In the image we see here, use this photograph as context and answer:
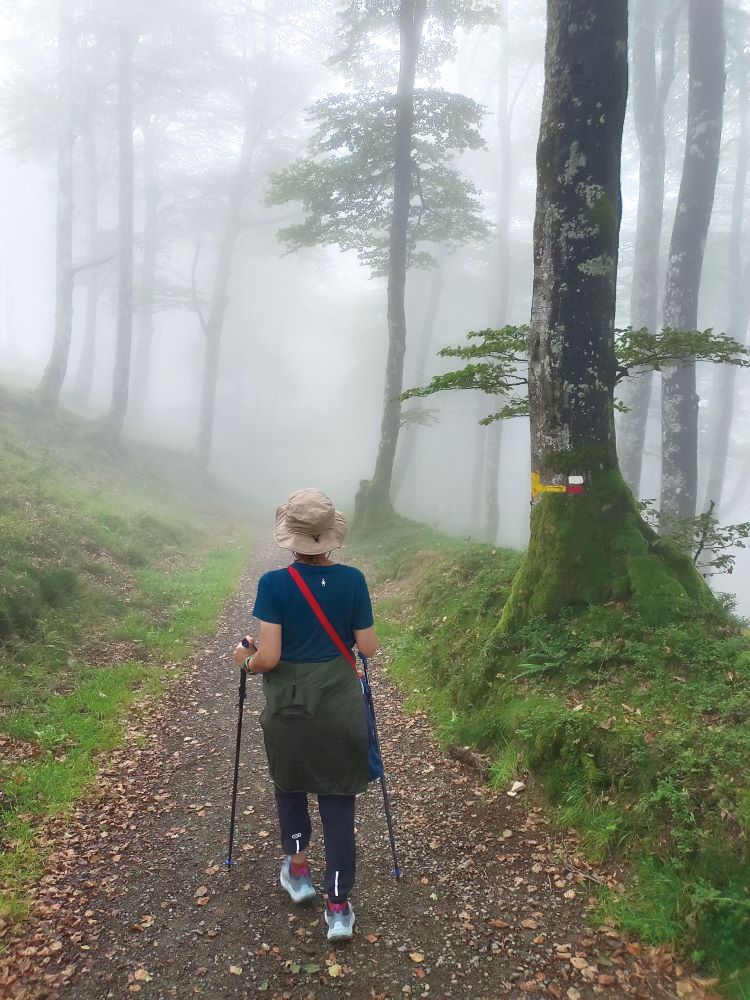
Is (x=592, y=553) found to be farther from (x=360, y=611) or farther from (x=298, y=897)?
(x=298, y=897)

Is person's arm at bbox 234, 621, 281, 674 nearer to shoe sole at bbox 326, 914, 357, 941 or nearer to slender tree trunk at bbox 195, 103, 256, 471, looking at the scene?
shoe sole at bbox 326, 914, 357, 941

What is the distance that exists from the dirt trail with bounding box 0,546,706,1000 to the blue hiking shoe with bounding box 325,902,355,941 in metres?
0.08

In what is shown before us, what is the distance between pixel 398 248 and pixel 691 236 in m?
7.98

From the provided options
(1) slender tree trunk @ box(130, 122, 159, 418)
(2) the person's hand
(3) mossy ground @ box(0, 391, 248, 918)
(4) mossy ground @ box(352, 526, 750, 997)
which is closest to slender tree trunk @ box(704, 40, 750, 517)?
(3) mossy ground @ box(0, 391, 248, 918)

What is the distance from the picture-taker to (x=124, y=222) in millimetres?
21625

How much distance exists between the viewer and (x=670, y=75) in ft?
54.2

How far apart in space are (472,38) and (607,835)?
36844mm

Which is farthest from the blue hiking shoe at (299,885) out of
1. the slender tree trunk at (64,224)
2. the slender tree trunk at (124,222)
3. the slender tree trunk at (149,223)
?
the slender tree trunk at (149,223)

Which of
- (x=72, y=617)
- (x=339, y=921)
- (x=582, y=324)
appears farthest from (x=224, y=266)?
(x=339, y=921)

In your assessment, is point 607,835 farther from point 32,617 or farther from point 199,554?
point 199,554

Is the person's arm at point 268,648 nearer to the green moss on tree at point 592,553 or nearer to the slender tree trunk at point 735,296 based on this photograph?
the green moss on tree at point 592,553

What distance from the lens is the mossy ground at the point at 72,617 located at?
15.8 ft

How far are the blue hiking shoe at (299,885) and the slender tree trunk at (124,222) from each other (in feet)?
65.7

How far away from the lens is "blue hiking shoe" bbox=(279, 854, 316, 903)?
377 centimetres
